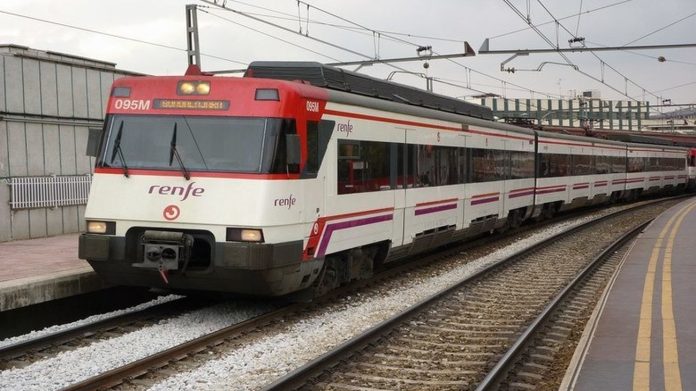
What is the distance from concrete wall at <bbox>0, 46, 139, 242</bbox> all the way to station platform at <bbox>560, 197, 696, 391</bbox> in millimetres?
10011

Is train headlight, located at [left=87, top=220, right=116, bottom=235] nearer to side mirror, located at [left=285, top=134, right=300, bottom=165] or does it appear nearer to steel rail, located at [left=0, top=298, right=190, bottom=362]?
steel rail, located at [left=0, top=298, right=190, bottom=362]

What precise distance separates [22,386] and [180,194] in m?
2.75

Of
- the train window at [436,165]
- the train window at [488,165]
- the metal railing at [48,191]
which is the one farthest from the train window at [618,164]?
the metal railing at [48,191]

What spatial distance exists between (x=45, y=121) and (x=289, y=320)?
773 centimetres

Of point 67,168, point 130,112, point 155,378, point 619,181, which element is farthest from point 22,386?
point 619,181

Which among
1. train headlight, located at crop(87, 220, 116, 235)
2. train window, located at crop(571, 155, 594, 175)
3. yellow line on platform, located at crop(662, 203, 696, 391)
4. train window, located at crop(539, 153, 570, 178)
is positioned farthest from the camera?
train window, located at crop(571, 155, 594, 175)

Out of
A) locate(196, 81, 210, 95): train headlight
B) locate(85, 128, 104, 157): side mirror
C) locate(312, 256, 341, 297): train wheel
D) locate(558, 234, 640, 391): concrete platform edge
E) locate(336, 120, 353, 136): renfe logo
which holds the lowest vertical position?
locate(558, 234, 640, 391): concrete platform edge

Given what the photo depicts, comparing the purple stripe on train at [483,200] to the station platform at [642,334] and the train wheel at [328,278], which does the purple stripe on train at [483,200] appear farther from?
the train wheel at [328,278]

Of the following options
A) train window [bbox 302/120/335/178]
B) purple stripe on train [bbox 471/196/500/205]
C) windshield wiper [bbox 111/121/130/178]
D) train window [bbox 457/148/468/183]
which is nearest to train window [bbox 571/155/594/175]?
purple stripe on train [bbox 471/196/500/205]

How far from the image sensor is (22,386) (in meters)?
6.21

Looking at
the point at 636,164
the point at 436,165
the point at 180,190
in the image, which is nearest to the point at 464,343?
the point at 180,190

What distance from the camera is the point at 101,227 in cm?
857

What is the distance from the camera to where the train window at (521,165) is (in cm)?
1875

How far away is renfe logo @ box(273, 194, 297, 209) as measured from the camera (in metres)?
8.18
